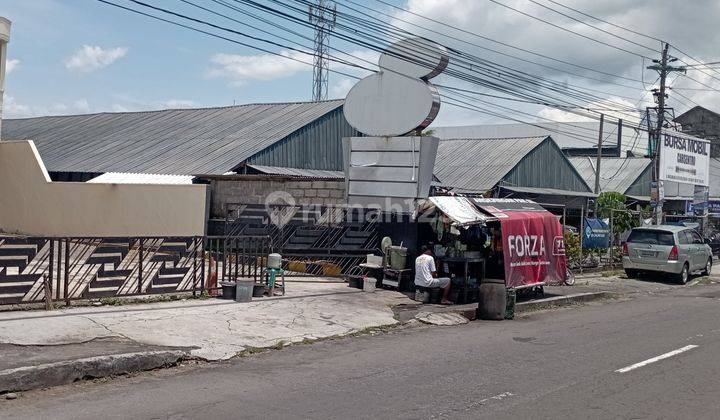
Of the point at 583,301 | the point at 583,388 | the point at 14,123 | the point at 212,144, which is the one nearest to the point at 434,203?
the point at 583,301

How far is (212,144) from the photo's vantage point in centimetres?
2972

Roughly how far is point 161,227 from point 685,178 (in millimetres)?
22807

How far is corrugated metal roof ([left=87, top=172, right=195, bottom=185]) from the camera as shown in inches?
1009

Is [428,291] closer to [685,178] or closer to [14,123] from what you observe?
[685,178]

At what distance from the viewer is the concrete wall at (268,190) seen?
19.2 metres

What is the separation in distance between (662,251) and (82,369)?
61.7 ft

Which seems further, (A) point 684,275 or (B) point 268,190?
(A) point 684,275

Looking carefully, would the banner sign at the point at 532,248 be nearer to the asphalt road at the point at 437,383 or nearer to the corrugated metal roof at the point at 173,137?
the asphalt road at the point at 437,383

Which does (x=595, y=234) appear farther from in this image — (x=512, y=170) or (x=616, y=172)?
(x=616, y=172)

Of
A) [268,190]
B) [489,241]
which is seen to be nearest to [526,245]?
[489,241]

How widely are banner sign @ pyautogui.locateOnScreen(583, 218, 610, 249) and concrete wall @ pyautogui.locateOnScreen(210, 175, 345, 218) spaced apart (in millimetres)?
8757

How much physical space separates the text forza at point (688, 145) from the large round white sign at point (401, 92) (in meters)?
16.8

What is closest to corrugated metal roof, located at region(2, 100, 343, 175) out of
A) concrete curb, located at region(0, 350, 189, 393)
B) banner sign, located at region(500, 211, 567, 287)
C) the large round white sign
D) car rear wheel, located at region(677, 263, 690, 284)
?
the large round white sign

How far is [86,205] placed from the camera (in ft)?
70.0
